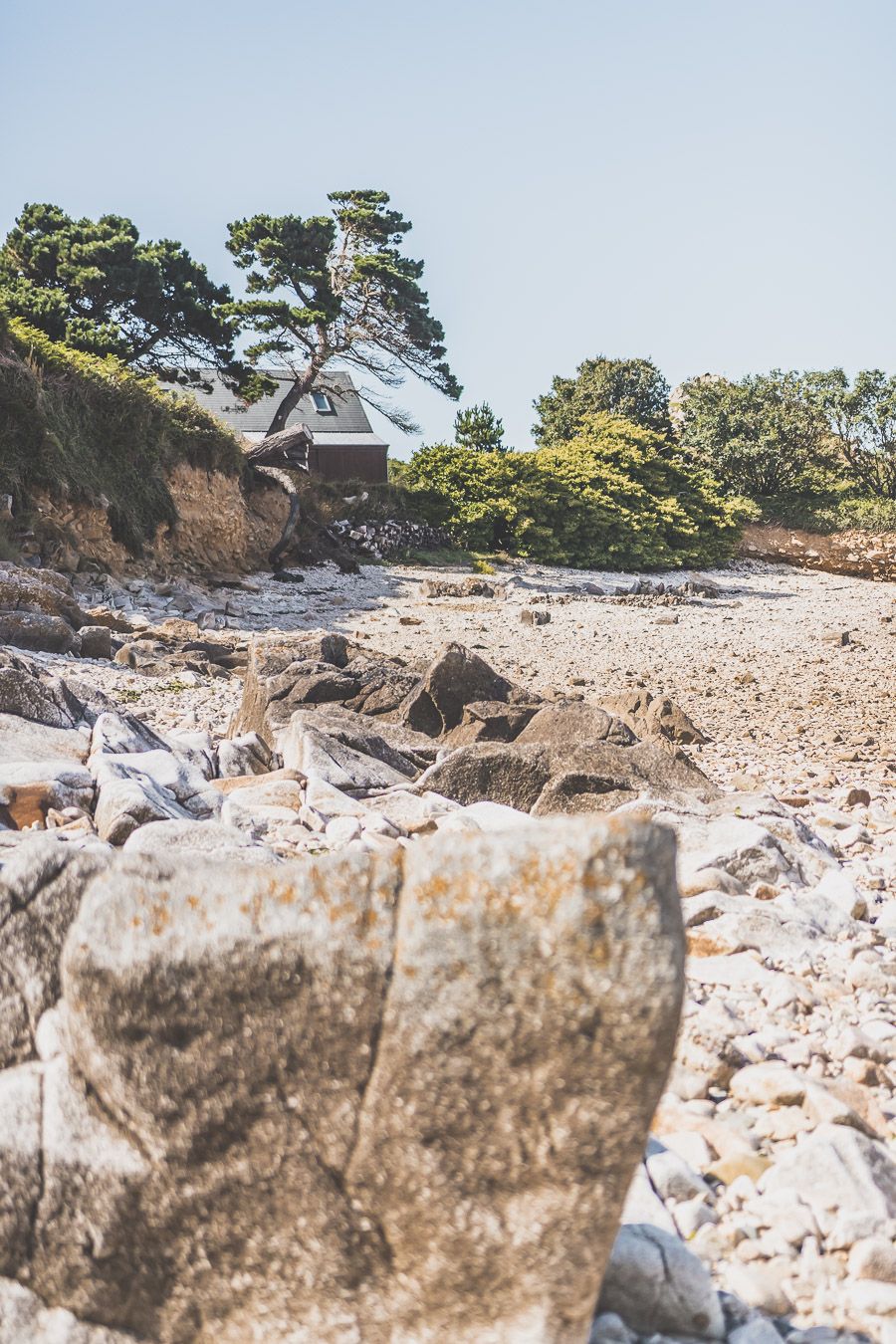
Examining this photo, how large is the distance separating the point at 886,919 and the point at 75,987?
3.99 metres

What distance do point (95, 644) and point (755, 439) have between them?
114 feet

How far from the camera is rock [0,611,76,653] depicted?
1162cm

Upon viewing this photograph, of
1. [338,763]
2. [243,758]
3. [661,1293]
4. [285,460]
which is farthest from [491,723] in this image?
[285,460]

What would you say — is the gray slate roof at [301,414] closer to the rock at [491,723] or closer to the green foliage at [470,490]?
the green foliage at [470,490]

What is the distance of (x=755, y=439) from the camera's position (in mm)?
41750

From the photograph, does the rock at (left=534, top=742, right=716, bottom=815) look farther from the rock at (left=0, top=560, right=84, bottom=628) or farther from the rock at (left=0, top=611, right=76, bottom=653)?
the rock at (left=0, top=560, right=84, bottom=628)

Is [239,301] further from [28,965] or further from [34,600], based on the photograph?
[28,965]

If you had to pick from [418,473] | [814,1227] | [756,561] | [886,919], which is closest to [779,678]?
[886,919]

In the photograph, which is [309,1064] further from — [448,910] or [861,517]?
[861,517]

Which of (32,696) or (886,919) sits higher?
(32,696)

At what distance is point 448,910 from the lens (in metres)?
2.06

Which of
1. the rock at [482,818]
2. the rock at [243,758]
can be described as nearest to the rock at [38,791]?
the rock at [243,758]

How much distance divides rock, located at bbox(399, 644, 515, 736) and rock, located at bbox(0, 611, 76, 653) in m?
4.79

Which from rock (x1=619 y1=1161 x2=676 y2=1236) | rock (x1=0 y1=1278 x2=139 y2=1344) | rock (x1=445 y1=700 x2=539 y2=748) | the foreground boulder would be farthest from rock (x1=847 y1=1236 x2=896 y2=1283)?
rock (x1=445 y1=700 x2=539 y2=748)
